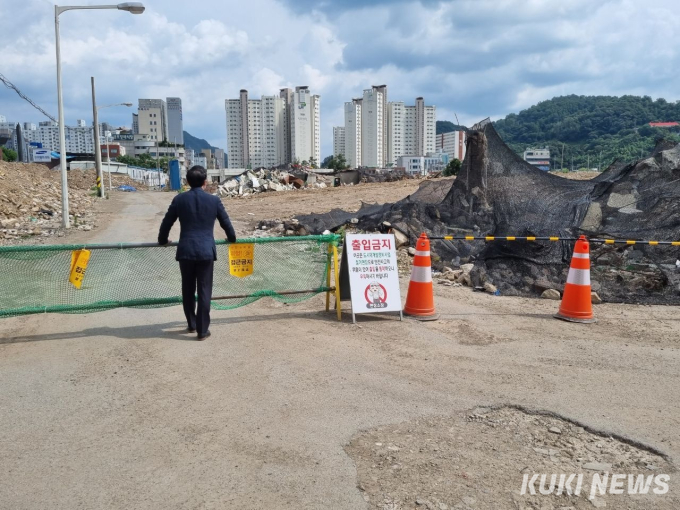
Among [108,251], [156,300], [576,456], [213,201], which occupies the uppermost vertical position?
[213,201]

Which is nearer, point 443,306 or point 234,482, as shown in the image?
point 234,482

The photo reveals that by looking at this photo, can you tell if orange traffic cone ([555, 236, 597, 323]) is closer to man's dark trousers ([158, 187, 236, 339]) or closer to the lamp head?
man's dark trousers ([158, 187, 236, 339])

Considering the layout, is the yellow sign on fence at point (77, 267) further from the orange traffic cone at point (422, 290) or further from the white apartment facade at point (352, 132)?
the white apartment facade at point (352, 132)

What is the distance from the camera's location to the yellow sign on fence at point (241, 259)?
7.25 m

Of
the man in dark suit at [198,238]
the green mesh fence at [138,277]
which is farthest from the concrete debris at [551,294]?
the man in dark suit at [198,238]

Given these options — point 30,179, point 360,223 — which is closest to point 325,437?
point 360,223

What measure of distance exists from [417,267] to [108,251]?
13.1ft

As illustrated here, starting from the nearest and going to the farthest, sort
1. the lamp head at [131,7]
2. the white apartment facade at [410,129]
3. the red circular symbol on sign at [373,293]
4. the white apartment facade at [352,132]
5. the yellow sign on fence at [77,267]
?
1. the yellow sign on fence at [77,267]
2. the red circular symbol on sign at [373,293]
3. the lamp head at [131,7]
4. the white apartment facade at [352,132]
5. the white apartment facade at [410,129]

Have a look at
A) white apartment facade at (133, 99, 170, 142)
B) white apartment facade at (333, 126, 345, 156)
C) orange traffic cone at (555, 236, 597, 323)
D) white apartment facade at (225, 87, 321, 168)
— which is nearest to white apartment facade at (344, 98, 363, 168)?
white apartment facade at (333, 126, 345, 156)

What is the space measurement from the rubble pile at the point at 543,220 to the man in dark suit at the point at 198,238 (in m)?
5.22

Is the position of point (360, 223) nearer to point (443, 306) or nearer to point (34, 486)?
point (443, 306)

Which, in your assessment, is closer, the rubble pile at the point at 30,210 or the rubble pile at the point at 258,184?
the rubble pile at the point at 30,210

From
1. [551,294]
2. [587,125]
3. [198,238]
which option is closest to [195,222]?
[198,238]

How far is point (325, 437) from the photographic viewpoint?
4066 mm
